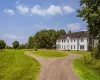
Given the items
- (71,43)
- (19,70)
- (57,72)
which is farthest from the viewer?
(71,43)

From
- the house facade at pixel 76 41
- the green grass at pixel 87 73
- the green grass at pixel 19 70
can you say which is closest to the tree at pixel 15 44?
the house facade at pixel 76 41

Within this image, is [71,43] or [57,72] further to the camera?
[71,43]

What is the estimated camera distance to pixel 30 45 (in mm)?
133125

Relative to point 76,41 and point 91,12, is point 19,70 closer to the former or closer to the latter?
point 91,12

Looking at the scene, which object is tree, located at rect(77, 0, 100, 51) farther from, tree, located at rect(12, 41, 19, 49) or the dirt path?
tree, located at rect(12, 41, 19, 49)

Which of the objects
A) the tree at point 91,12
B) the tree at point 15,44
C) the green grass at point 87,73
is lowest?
the green grass at point 87,73

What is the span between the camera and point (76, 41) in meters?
89.6

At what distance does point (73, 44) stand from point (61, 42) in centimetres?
1147

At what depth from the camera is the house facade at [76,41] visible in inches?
3329

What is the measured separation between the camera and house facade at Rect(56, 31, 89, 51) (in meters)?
84.6

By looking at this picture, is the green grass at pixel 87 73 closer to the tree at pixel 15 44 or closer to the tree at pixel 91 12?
the tree at pixel 91 12

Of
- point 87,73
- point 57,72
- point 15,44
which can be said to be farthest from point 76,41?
point 57,72

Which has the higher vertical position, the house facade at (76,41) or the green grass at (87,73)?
the house facade at (76,41)

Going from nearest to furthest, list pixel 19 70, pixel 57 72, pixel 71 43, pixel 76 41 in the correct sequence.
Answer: pixel 57 72 < pixel 19 70 < pixel 76 41 < pixel 71 43
